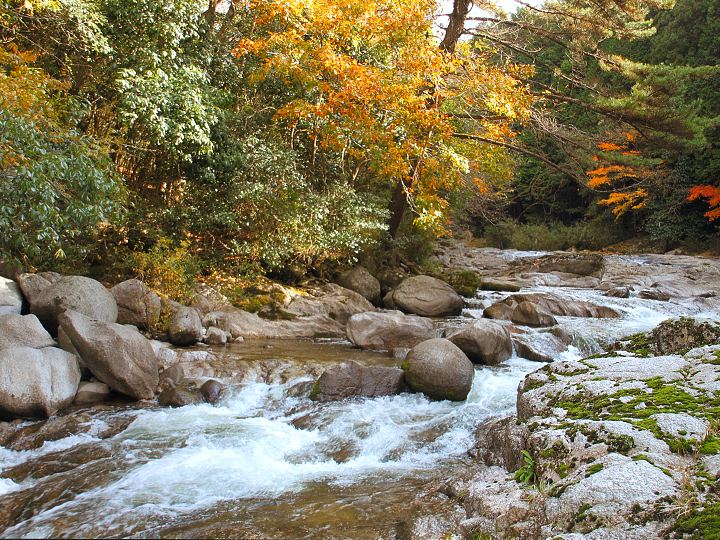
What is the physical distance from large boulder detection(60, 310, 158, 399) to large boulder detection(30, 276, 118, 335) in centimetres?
103

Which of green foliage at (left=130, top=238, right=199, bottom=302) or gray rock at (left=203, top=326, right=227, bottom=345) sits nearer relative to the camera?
gray rock at (left=203, top=326, right=227, bottom=345)

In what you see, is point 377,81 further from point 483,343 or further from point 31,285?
point 31,285

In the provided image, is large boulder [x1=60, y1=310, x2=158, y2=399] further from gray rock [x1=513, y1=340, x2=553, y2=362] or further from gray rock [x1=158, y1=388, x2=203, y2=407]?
gray rock [x1=513, y1=340, x2=553, y2=362]

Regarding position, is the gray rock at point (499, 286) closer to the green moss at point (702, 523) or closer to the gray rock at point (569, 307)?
the gray rock at point (569, 307)

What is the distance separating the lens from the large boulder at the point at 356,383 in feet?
21.0

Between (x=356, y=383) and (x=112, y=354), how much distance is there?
10.2ft

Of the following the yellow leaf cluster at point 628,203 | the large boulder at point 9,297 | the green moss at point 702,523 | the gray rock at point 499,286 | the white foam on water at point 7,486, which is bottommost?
the gray rock at point 499,286

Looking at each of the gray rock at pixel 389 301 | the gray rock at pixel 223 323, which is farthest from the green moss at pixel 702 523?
the gray rock at pixel 389 301

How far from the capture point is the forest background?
826 cm

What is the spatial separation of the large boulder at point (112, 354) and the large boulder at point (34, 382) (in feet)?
1.01

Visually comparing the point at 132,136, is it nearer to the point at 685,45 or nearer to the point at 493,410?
the point at 493,410

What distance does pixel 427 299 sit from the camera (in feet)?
40.6

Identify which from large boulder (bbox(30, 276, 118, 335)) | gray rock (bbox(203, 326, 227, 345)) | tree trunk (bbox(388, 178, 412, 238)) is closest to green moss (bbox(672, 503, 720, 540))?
large boulder (bbox(30, 276, 118, 335))

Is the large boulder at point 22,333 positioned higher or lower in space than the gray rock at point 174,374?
higher
